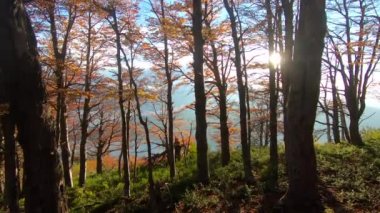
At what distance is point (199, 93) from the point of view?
11.5 metres

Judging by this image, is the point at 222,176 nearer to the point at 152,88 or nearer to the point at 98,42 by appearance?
the point at 98,42

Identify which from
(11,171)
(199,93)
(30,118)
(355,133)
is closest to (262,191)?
(199,93)

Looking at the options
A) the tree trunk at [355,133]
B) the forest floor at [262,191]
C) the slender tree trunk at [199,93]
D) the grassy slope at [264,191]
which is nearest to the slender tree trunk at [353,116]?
the tree trunk at [355,133]

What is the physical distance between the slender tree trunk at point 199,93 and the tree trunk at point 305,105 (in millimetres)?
4483

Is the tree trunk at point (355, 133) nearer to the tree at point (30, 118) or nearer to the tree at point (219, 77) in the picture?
the tree at point (219, 77)

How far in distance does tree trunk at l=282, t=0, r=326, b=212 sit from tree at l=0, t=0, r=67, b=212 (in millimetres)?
4116

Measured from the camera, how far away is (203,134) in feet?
37.7

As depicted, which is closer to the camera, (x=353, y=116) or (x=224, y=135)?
(x=353, y=116)

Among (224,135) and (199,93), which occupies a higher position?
(199,93)

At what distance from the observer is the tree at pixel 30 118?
6.46 meters

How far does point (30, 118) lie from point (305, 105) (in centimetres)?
461

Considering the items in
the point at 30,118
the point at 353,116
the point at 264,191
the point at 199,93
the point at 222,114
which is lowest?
the point at 264,191

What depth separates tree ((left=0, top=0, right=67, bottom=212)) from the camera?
6.46 m

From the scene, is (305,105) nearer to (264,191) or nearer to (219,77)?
(264,191)
